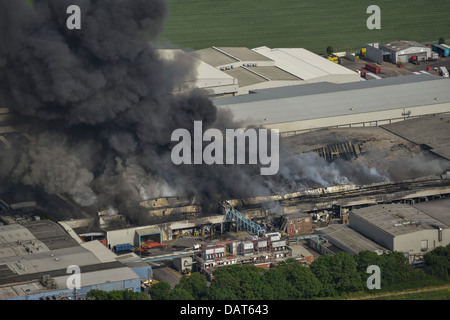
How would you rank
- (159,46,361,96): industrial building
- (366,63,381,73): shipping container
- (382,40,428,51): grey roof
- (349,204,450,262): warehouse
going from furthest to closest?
(382,40,428,51): grey roof
(366,63,381,73): shipping container
(159,46,361,96): industrial building
(349,204,450,262): warehouse

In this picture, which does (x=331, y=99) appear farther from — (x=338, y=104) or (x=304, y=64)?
(x=304, y=64)

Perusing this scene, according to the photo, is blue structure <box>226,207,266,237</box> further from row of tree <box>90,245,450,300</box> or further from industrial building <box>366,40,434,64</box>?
industrial building <box>366,40,434,64</box>

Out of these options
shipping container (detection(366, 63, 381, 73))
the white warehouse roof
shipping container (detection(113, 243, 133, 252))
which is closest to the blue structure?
shipping container (detection(113, 243, 133, 252))

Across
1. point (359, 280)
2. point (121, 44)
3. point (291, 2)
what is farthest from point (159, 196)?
point (291, 2)

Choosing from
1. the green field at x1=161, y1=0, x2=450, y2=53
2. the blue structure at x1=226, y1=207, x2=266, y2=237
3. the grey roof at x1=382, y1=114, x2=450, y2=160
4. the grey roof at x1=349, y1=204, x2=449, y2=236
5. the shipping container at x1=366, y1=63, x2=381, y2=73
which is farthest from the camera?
the green field at x1=161, y1=0, x2=450, y2=53

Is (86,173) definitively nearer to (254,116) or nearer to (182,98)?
(182,98)

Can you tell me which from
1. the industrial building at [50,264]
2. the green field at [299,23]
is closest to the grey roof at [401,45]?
the green field at [299,23]

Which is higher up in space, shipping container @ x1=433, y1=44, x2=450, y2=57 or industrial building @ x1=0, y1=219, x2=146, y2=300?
shipping container @ x1=433, y1=44, x2=450, y2=57

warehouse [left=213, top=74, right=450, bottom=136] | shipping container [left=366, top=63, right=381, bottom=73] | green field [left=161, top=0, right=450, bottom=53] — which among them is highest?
green field [left=161, top=0, right=450, bottom=53]

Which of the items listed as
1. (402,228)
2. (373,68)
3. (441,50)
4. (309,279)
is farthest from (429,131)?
(441,50)
